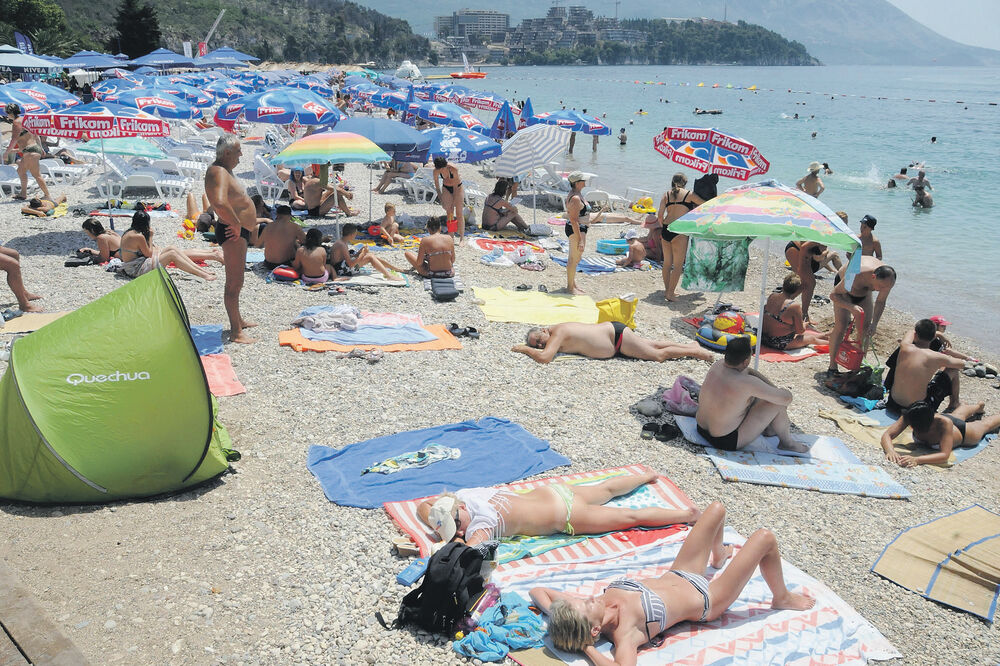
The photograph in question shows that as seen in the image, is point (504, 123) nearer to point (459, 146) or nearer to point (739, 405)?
point (459, 146)

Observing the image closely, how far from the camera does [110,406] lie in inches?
151

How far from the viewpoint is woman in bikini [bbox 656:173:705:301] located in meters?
8.69

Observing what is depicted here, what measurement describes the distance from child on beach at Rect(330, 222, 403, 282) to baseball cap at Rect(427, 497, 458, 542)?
5159mm

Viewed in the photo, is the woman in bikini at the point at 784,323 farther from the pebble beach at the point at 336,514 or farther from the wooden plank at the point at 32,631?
the wooden plank at the point at 32,631

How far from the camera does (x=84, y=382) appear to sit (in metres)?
3.86

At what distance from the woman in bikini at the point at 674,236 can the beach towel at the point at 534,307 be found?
1078 millimetres

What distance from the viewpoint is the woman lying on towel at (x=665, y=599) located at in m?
2.98

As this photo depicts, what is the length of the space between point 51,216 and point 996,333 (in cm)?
1327

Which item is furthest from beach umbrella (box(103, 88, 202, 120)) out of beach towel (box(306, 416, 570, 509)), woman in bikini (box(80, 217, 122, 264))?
beach towel (box(306, 416, 570, 509))

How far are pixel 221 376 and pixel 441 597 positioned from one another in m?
3.22

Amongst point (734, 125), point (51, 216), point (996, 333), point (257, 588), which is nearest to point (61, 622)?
point (257, 588)

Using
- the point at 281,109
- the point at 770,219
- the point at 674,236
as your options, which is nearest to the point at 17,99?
the point at 281,109

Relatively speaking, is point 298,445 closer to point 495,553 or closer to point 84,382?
point 84,382

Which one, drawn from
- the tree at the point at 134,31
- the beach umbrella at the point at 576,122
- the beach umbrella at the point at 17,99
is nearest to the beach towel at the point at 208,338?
the beach umbrella at the point at 17,99
